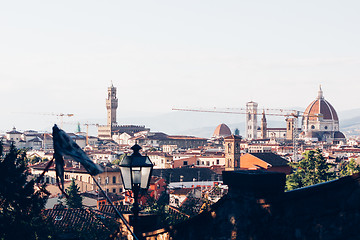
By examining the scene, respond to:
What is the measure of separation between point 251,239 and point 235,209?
345mm

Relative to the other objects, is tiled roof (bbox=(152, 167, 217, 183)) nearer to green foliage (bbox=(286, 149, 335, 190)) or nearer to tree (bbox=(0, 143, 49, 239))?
green foliage (bbox=(286, 149, 335, 190))

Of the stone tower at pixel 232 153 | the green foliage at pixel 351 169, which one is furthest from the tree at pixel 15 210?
the stone tower at pixel 232 153

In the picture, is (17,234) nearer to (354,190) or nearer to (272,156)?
(354,190)

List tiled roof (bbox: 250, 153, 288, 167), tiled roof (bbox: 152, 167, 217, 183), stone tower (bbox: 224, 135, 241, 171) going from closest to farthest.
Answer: tiled roof (bbox: 152, 167, 217, 183) → tiled roof (bbox: 250, 153, 288, 167) → stone tower (bbox: 224, 135, 241, 171)

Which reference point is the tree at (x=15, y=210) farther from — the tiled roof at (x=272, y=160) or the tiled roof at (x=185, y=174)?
the tiled roof at (x=272, y=160)

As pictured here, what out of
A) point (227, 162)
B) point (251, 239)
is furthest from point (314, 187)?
point (227, 162)

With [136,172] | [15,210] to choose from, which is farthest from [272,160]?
[136,172]

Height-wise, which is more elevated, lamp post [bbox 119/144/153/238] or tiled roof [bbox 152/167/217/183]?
lamp post [bbox 119/144/153/238]

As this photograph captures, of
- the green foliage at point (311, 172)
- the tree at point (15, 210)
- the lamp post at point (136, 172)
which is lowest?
the green foliage at point (311, 172)

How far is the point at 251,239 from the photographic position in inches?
229

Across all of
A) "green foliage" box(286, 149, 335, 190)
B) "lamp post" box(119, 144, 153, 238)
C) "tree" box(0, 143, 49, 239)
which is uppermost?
"lamp post" box(119, 144, 153, 238)

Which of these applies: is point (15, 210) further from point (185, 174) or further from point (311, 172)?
point (185, 174)

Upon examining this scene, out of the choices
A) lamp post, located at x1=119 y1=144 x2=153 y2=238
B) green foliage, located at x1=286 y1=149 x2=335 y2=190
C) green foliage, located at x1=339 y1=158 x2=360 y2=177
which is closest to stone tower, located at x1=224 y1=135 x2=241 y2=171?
green foliage, located at x1=339 y1=158 x2=360 y2=177

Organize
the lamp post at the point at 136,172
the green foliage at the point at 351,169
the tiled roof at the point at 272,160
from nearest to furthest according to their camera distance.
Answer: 1. the lamp post at the point at 136,172
2. the green foliage at the point at 351,169
3. the tiled roof at the point at 272,160
